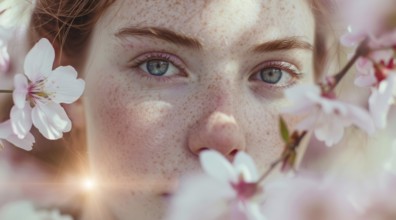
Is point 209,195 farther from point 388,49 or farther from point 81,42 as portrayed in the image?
point 81,42

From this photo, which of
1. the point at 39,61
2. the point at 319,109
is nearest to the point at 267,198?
the point at 319,109

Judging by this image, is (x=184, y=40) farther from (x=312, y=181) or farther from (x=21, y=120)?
(x=312, y=181)

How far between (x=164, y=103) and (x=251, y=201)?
0.45 meters

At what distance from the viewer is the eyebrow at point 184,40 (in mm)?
1268

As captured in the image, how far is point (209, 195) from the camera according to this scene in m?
0.87

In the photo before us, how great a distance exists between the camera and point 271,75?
135 cm

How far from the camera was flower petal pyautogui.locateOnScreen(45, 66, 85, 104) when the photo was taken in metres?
1.27

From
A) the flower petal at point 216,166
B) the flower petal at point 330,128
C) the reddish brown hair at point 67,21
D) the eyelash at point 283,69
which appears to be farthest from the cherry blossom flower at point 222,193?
the reddish brown hair at point 67,21

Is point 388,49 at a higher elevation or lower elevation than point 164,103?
lower

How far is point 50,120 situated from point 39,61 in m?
0.11

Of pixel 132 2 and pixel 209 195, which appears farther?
pixel 132 2

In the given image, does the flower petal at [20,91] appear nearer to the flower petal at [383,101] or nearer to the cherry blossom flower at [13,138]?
the cherry blossom flower at [13,138]

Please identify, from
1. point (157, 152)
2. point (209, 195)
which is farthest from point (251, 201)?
point (157, 152)

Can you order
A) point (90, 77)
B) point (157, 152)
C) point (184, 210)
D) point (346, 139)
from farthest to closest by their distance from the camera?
point (346, 139)
point (90, 77)
point (157, 152)
point (184, 210)
